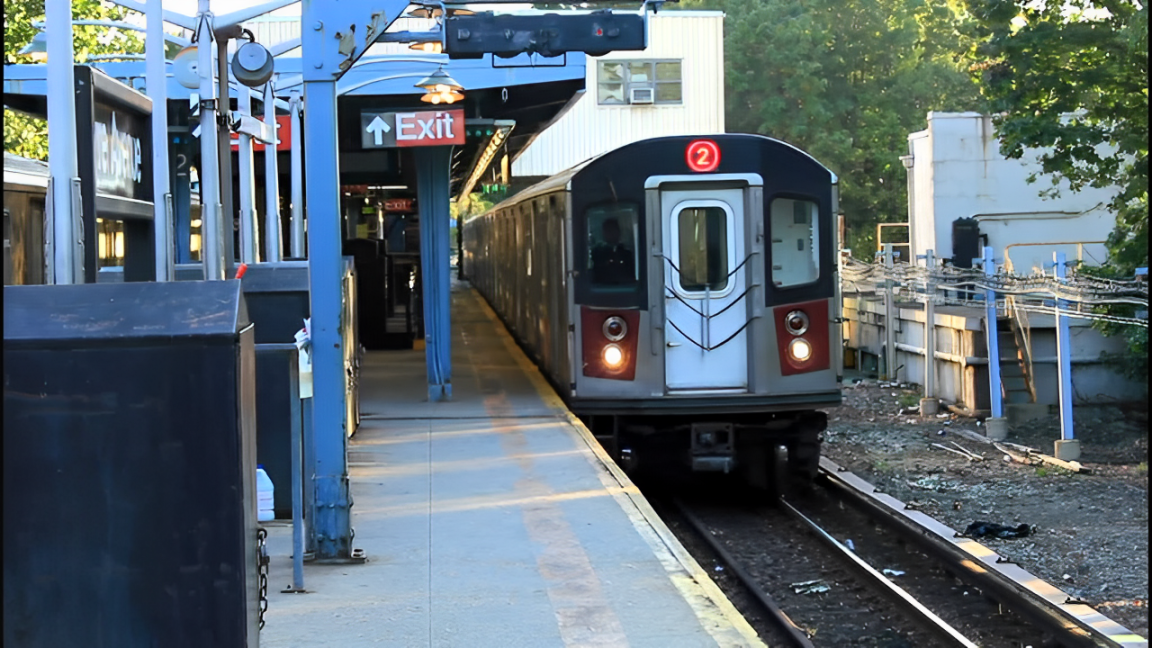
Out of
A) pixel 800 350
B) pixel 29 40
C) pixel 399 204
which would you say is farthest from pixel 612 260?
pixel 399 204

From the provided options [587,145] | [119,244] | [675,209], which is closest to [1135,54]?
[675,209]

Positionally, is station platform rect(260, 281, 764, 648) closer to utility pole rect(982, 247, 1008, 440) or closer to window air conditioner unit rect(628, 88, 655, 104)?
utility pole rect(982, 247, 1008, 440)

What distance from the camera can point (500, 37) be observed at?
878cm

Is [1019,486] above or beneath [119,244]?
beneath

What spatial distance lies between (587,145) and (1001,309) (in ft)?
62.3

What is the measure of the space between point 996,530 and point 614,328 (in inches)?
139

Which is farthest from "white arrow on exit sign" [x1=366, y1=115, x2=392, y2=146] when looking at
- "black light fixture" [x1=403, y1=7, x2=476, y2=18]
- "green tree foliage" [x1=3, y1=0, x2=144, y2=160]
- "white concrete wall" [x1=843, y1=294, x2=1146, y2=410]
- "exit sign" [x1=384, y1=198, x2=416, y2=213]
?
"exit sign" [x1=384, y1=198, x2=416, y2=213]

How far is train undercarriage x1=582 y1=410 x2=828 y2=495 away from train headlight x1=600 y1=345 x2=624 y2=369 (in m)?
0.58

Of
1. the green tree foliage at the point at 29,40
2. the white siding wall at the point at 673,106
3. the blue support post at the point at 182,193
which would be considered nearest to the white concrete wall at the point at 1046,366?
the blue support post at the point at 182,193

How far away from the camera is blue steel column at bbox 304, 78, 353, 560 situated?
25.6 feet

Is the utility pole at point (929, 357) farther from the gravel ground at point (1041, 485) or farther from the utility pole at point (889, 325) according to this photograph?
the utility pole at point (889, 325)

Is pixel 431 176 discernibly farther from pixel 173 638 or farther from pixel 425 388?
pixel 173 638

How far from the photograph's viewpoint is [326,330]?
786 centimetres

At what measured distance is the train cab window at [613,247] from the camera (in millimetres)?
11609
